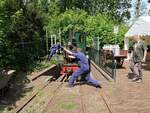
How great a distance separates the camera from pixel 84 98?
12.3 meters

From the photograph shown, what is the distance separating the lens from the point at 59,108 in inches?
423

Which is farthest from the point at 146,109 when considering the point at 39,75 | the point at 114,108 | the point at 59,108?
the point at 39,75

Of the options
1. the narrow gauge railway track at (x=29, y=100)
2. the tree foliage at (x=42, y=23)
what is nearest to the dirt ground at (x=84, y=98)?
the narrow gauge railway track at (x=29, y=100)

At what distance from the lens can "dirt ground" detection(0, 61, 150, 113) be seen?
10617mm

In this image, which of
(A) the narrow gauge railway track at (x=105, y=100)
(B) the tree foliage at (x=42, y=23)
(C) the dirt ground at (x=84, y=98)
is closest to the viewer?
(A) the narrow gauge railway track at (x=105, y=100)

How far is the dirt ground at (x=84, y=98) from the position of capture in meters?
10.6

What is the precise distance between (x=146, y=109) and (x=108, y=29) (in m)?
31.0

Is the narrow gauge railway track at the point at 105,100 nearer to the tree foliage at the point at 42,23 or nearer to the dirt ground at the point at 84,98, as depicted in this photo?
the dirt ground at the point at 84,98

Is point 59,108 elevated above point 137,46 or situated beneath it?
situated beneath

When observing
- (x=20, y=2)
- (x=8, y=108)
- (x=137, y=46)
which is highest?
(x=20, y=2)

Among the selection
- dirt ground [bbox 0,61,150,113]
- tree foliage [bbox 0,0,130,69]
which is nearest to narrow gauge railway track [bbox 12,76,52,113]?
dirt ground [bbox 0,61,150,113]

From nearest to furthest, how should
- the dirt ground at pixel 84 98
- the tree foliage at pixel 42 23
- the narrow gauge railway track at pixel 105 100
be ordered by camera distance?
the narrow gauge railway track at pixel 105 100 < the dirt ground at pixel 84 98 < the tree foliage at pixel 42 23

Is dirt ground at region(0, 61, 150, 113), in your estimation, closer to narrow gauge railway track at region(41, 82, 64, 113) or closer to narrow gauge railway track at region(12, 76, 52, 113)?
narrow gauge railway track at region(41, 82, 64, 113)

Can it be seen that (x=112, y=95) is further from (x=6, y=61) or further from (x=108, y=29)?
(x=108, y=29)
